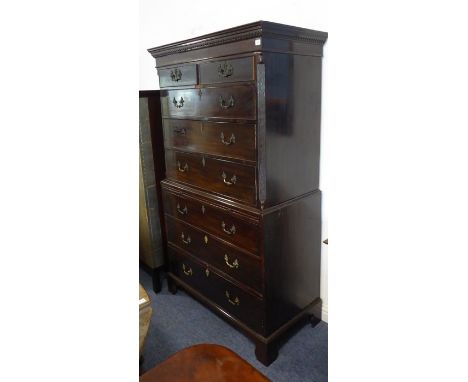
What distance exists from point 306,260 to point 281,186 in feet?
1.67

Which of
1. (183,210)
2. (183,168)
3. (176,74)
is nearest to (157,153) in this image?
(183,168)

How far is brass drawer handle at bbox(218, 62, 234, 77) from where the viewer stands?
156 cm

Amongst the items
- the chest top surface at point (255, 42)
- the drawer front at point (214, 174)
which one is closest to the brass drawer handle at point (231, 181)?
the drawer front at point (214, 174)

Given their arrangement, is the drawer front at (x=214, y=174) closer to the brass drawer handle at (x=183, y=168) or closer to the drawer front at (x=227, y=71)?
the brass drawer handle at (x=183, y=168)

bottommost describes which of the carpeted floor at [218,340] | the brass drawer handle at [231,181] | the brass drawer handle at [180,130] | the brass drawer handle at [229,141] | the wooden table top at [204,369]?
the carpeted floor at [218,340]

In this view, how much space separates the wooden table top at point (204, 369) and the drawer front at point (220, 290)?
34.0 inches

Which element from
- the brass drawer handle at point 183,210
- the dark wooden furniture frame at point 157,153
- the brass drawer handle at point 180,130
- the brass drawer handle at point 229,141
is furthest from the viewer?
the dark wooden furniture frame at point 157,153

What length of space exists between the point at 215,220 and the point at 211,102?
0.62 meters

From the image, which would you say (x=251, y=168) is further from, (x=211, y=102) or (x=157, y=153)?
(x=157, y=153)

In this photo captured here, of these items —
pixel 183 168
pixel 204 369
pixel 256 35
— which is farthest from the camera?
pixel 183 168

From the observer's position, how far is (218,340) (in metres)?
2.03

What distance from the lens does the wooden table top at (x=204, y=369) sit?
85cm

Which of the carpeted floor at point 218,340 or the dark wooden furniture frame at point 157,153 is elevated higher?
the dark wooden furniture frame at point 157,153
